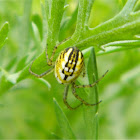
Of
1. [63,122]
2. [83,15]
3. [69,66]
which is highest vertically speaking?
[83,15]

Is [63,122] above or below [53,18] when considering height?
below

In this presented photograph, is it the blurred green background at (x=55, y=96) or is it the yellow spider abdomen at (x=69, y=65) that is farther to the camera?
the blurred green background at (x=55, y=96)

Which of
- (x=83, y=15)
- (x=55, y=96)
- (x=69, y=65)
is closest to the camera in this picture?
(x=83, y=15)

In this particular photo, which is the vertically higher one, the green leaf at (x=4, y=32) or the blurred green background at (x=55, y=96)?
the green leaf at (x=4, y=32)

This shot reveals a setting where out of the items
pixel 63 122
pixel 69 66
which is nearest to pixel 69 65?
pixel 69 66

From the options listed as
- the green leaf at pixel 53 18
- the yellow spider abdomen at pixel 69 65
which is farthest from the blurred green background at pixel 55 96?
the green leaf at pixel 53 18

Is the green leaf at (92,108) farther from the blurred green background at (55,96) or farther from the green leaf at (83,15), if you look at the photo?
the blurred green background at (55,96)

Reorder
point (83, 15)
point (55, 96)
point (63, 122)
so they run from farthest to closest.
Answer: point (55, 96), point (63, 122), point (83, 15)

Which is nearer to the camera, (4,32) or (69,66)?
(4,32)

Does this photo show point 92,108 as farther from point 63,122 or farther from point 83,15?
point 83,15
